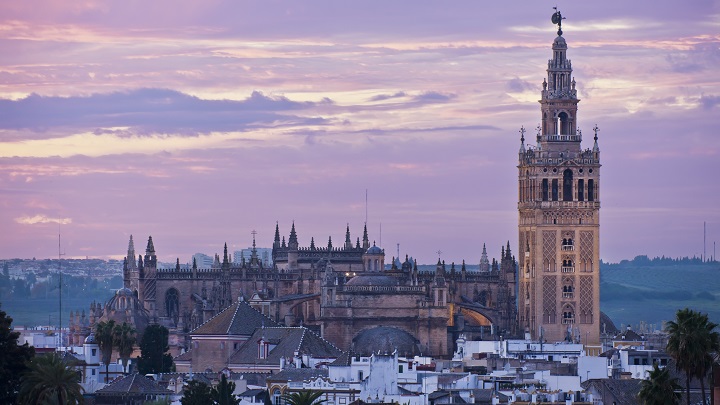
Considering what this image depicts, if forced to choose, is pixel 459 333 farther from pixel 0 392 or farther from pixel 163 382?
pixel 0 392

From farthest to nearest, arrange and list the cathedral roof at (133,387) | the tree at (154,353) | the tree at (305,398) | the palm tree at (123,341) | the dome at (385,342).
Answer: the palm tree at (123,341) < the tree at (154,353) < the dome at (385,342) < the cathedral roof at (133,387) < the tree at (305,398)

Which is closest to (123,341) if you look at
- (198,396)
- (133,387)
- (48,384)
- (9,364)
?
(133,387)

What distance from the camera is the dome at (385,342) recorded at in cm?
18538

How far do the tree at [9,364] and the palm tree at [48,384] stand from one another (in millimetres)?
576

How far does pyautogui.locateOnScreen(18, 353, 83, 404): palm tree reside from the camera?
12275cm

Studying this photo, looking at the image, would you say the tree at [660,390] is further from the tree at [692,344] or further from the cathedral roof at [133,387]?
the cathedral roof at [133,387]

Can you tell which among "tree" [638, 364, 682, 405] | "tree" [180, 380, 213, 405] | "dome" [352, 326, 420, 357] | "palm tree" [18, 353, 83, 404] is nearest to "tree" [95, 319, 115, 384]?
"dome" [352, 326, 420, 357]

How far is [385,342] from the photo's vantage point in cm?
18688

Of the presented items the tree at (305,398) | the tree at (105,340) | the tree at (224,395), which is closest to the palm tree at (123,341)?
the tree at (105,340)

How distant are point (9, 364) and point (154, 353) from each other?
62.7 meters

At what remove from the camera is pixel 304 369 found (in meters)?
165

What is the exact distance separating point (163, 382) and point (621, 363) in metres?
29.3

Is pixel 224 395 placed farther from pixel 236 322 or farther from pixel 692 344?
pixel 236 322

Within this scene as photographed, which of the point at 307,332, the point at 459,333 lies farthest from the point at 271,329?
the point at 459,333
